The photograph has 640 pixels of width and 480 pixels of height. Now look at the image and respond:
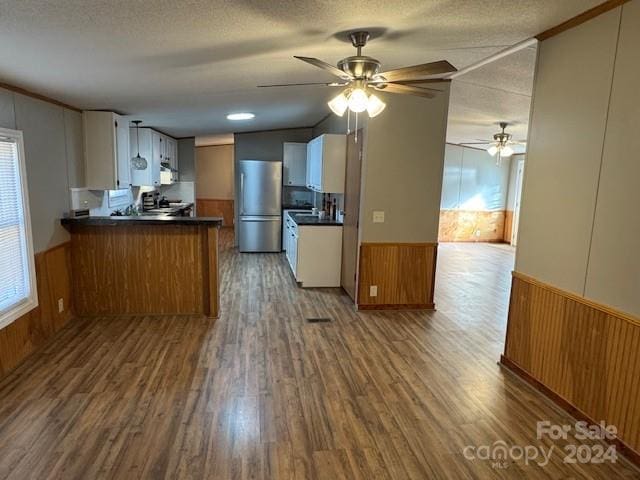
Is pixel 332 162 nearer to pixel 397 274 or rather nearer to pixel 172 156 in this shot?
pixel 397 274

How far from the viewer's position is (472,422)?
2510mm

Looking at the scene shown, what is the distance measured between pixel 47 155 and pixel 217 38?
2240 millimetres

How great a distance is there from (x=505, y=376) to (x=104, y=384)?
2.97 meters

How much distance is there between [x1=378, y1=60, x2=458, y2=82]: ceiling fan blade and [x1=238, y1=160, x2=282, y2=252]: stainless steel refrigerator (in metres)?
4.89

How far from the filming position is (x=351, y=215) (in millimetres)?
4898

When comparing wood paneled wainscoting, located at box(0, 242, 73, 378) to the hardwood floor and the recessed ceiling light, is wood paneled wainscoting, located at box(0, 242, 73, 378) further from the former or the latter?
the recessed ceiling light

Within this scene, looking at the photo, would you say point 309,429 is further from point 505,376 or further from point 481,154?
point 481,154

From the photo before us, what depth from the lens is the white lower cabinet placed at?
5289 mm

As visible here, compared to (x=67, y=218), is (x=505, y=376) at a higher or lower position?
lower

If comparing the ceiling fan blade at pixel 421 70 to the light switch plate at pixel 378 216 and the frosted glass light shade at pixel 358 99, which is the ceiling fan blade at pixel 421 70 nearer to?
the frosted glass light shade at pixel 358 99

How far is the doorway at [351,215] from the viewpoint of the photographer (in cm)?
462

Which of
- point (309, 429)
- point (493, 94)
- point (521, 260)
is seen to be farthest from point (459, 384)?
point (493, 94)

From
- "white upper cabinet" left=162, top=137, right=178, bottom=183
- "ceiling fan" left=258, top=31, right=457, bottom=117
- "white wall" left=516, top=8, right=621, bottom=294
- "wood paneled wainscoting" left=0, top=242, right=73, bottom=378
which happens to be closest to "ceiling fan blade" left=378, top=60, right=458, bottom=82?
"ceiling fan" left=258, top=31, right=457, bottom=117

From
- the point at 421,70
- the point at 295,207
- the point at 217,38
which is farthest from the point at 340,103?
the point at 295,207
